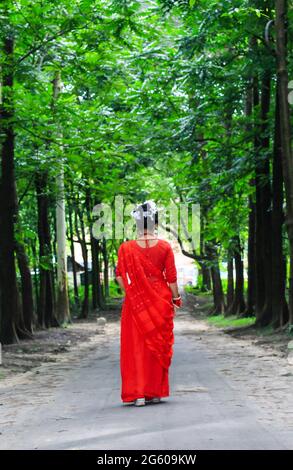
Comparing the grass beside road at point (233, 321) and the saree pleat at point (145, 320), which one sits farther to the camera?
the grass beside road at point (233, 321)

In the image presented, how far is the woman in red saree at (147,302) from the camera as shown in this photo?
9.80m

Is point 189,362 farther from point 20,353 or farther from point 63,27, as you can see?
point 63,27

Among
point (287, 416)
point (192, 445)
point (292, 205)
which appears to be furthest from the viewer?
point (292, 205)

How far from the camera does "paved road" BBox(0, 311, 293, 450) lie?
22.7ft

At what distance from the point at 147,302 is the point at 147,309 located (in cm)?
8

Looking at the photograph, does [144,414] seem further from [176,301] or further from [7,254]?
[7,254]

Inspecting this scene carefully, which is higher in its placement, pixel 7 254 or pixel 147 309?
pixel 7 254

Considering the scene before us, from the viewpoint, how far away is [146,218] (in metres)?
9.94

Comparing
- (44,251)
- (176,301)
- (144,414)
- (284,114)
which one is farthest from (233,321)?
(144,414)

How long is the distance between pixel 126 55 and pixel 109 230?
3056 centimetres

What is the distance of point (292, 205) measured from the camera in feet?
58.5

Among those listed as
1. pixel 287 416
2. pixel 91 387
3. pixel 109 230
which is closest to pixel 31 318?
pixel 91 387

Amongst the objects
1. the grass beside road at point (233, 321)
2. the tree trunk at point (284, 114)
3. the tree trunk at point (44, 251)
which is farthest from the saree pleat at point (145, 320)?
the tree trunk at point (44, 251)

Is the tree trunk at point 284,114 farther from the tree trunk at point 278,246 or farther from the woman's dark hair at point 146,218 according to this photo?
the woman's dark hair at point 146,218
